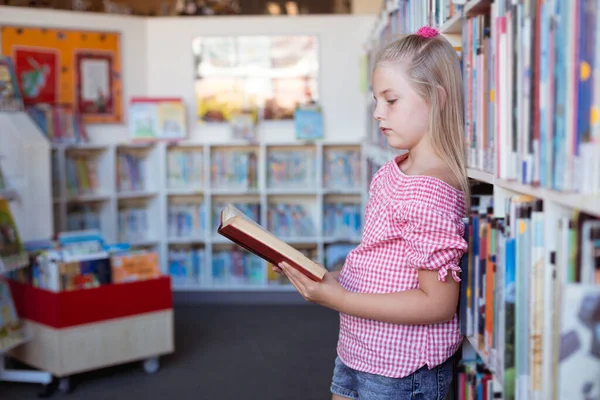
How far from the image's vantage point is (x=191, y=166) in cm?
562

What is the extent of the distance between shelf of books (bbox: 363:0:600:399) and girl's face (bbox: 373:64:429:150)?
130mm

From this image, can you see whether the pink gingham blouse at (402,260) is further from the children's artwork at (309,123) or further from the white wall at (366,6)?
the white wall at (366,6)

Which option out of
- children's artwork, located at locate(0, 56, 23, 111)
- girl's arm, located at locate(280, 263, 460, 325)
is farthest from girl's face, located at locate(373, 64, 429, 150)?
children's artwork, located at locate(0, 56, 23, 111)

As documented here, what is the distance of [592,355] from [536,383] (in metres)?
0.20

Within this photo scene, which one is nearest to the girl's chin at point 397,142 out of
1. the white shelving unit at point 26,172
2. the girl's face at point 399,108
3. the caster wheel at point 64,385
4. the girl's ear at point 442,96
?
the girl's face at point 399,108

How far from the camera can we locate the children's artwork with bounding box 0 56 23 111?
4066mm

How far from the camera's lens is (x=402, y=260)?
151cm

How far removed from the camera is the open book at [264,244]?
141cm

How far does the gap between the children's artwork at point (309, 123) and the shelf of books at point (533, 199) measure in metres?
3.85

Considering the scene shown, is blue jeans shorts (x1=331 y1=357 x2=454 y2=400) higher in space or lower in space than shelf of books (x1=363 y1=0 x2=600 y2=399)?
lower

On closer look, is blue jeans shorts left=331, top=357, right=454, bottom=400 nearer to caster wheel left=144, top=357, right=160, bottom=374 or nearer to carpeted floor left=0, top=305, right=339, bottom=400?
carpeted floor left=0, top=305, right=339, bottom=400

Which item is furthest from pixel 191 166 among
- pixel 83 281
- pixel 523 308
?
pixel 523 308

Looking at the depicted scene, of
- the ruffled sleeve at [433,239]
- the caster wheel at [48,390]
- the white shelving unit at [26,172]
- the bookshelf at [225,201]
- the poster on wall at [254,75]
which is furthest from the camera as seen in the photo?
the poster on wall at [254,75]

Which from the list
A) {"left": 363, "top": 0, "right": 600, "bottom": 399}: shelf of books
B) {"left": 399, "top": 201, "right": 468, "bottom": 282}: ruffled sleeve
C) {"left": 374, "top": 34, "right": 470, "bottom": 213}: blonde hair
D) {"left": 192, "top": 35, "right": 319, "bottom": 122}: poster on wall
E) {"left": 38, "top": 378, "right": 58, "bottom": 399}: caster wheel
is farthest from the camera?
{"left": 192, "top": 35, "right": 319, "bottom": 122}: poster on wall
